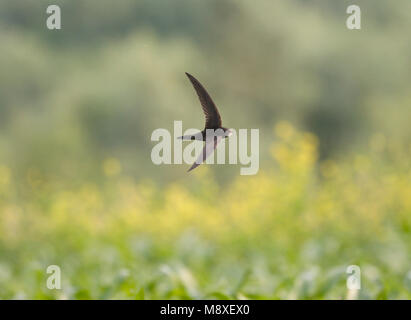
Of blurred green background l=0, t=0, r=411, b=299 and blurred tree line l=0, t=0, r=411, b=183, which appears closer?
blurred green background l=0, t=0, r=411, b=299

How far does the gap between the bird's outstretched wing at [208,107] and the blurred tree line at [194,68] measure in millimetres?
9247

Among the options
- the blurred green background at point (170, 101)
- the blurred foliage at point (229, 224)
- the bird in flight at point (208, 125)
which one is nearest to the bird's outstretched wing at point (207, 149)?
the bird in flight at point (208, 125)

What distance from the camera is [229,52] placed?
11.9 metres

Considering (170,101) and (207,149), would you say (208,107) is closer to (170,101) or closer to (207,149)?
(207,149)

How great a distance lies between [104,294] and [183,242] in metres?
2.17

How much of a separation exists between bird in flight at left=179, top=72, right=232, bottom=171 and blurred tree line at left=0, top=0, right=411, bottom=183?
925cm

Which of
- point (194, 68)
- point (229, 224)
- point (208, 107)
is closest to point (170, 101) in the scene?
point (194, 68)

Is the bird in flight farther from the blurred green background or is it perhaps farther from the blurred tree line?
the blurred tree line

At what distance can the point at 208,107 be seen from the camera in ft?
3.61

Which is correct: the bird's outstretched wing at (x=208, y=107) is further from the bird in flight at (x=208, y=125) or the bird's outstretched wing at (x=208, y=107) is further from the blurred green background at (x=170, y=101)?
the blurred green background at (x=170, y=101)

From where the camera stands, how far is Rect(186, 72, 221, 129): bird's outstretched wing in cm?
108

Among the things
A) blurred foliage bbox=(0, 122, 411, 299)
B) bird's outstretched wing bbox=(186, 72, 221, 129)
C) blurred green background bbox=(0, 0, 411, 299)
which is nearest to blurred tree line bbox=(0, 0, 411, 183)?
blurred green background bbox=(0, 0, 411, 299)

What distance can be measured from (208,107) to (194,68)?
9.45 meters

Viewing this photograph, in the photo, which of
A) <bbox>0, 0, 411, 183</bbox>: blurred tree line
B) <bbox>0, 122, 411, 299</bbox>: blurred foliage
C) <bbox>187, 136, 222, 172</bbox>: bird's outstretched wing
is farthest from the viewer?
<bbox>0, 0, 411, 183</bbox>: blurred tree line
